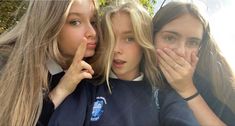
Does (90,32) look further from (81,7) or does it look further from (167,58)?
(167,58)

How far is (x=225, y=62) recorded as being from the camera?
110 inches

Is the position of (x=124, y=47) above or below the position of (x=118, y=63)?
above

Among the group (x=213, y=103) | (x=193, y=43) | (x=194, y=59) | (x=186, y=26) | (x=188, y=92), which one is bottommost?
(x=213, y=103)

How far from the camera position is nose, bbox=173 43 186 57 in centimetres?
251

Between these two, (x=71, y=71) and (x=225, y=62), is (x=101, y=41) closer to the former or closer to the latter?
(x=71, y=71)

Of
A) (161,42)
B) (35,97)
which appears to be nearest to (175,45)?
(161,42)

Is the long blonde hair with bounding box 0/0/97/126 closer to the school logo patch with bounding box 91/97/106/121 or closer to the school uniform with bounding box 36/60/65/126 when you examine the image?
the school uniform with bounding box 36/60/65/126

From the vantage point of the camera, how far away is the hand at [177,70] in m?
2.55

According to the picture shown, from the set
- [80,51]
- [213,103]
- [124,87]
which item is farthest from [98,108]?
[213,103]

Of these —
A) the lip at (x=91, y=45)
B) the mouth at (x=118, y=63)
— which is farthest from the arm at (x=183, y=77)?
the lip at (x=91, y=45)

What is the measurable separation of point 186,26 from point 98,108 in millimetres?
822

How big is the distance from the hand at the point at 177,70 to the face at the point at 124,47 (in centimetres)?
19

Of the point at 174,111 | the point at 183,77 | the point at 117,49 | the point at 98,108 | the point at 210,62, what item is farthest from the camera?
the point at 210,62

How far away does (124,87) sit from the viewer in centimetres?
251
